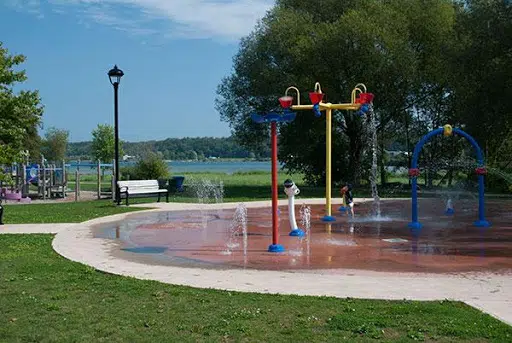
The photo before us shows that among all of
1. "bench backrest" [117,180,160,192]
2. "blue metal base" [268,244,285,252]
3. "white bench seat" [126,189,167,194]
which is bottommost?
"blue metal base" [268,244,285,252]

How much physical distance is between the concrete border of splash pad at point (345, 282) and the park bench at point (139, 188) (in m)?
11.3

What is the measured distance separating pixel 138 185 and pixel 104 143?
33.8 meters

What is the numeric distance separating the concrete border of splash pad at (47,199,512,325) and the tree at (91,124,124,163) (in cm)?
4493

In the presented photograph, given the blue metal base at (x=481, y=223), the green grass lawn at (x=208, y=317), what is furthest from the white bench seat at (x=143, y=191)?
the green grass lawn at (x=208, y=317)

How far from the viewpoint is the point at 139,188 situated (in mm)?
22047

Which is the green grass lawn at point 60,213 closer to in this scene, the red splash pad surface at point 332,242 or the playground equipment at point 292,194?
the red splash pad surface at point 332,242

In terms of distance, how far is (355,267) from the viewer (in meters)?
9.20

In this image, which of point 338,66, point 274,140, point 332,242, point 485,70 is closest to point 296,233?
point 332,242

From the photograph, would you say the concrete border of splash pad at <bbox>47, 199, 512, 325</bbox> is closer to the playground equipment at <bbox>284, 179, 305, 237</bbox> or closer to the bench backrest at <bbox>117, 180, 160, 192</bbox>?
the playground equipment at <bbox>284, 179, 305, 237</bbox>

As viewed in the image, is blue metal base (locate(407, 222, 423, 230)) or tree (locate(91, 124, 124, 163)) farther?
tree (locate(91, 124, 124, 163))

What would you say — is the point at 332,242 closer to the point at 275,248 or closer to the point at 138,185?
the point at 275,248

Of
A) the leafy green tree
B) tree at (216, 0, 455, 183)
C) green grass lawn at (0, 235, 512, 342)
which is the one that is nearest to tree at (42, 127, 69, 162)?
tree at (216, 0, 455, 183)

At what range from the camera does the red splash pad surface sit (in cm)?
963

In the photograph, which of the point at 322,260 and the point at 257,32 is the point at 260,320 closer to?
the point at 322,260
